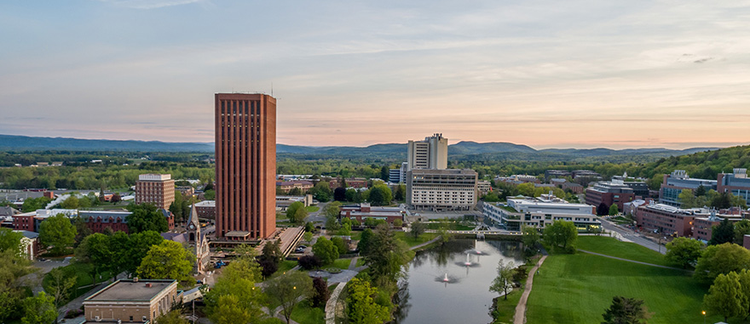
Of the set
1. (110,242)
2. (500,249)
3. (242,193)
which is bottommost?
(500,249)

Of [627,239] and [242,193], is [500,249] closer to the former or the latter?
[627,239]

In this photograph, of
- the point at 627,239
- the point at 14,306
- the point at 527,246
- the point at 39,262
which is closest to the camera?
the point at 14,306

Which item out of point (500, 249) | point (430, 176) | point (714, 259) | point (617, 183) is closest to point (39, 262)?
point (500, 249)

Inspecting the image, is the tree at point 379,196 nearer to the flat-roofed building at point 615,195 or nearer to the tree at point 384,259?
the flat-roofed building at point 615,195

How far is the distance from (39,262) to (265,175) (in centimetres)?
2797

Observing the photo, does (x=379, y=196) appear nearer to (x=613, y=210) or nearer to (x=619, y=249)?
(x=613, y=210)

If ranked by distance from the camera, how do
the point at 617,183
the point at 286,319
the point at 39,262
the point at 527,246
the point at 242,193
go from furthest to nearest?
the point at 617,183 → the point at 527,246 → the point at 242,193 → the point at 39,262 → the point at 286,319

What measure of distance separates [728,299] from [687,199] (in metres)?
66.2

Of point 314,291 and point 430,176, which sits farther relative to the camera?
point 430,176

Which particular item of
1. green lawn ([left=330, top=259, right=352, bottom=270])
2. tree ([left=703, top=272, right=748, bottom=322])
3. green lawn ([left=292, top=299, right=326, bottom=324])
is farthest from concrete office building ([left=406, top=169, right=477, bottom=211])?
tree ([left=703, top=272, right=748, bottom=322])

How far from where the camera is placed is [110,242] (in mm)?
45438

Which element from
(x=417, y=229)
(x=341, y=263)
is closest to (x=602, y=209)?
(x=417, y=229)

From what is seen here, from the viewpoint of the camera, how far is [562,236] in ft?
211

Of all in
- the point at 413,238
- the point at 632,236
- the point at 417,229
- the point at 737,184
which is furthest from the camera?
the point at 737,184
